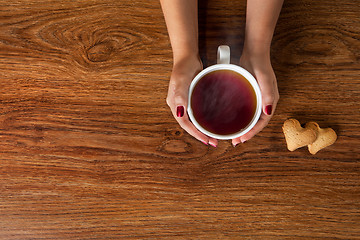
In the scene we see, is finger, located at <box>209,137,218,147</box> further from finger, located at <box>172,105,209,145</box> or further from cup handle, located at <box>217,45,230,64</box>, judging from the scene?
cup handle, located at <box>217,45,230,64</box>

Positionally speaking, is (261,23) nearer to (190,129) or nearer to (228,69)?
(228,69)

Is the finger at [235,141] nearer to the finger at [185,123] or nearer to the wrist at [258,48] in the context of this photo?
the finger at [185,123]

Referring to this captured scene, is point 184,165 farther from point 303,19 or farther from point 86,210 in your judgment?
point 303,19

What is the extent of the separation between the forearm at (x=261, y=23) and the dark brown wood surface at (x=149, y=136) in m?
0.07

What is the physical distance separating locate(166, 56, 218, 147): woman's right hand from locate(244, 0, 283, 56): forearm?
125 mm

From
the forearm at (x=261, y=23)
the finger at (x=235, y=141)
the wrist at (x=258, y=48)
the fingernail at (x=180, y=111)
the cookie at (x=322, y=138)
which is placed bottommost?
the cookie at (x=322, y=138)

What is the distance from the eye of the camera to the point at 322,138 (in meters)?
0.68

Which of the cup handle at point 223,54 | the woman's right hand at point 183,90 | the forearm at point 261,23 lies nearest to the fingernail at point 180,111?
the woman's right hand at point 183,90

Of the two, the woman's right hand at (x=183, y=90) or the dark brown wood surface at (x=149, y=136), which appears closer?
the woman's right hand at (x=183, y=90)

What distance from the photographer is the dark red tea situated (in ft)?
1.91

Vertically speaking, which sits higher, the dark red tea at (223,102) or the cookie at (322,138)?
the dark red tea at (223,102)

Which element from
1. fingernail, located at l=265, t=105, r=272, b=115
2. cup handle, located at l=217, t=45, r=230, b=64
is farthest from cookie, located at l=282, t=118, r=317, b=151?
cup handle, located at l=217, t=45, r=230, b=64

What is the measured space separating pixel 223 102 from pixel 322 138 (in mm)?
264

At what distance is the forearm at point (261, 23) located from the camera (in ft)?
2.02
